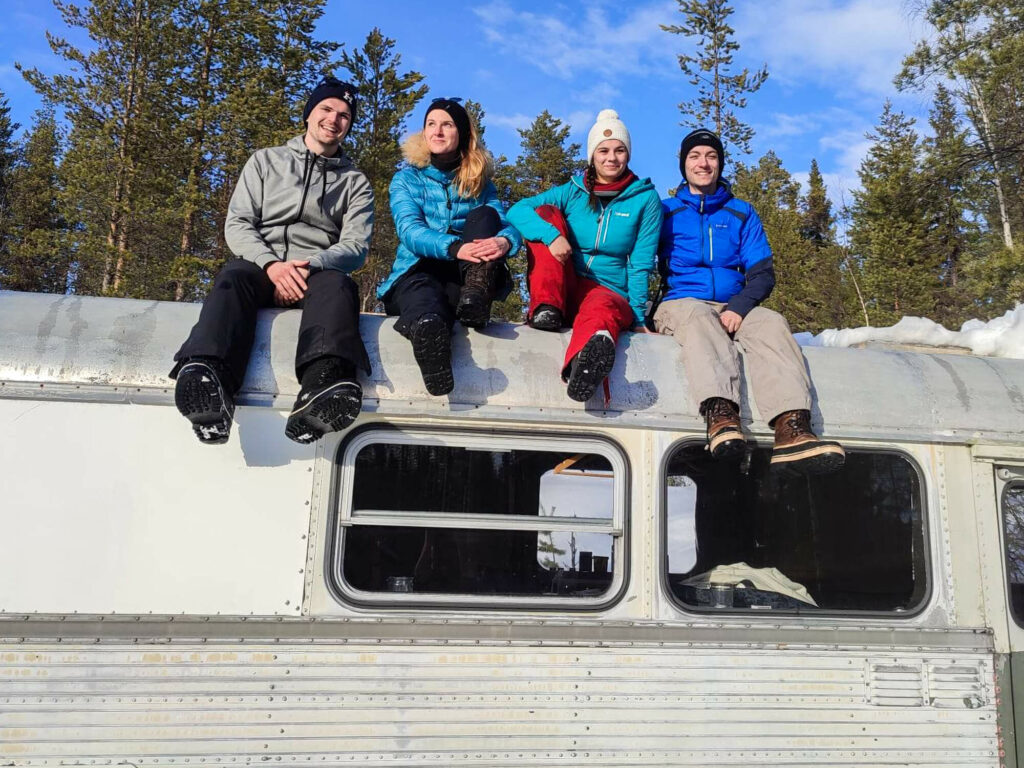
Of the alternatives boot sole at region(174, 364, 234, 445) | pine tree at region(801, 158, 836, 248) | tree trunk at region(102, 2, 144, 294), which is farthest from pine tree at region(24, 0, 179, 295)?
pine tree at region(801, 158, 836, 248)

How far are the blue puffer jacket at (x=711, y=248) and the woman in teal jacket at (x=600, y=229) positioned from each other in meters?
0.26

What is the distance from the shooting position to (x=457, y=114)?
165 inches

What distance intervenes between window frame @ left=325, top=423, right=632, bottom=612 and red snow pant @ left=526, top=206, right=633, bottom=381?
0.37 m

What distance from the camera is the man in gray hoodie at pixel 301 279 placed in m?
3.13

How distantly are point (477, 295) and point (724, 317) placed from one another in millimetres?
1350

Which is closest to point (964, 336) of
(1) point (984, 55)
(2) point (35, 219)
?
(1) point (984, 55)

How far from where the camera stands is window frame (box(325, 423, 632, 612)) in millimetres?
3320

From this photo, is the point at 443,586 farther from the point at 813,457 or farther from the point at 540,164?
the point at 540,164

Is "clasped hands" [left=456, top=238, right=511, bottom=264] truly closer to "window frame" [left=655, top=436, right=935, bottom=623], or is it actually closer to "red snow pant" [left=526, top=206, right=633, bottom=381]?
"red snow pant" [left=526, top=206, right=633, bottom=381]

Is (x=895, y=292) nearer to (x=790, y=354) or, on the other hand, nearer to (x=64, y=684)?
(x=790, y=354)

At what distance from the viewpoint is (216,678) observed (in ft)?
10.2

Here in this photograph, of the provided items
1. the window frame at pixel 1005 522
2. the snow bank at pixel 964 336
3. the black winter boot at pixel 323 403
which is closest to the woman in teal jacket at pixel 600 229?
the black winter boot at pixel 323 403

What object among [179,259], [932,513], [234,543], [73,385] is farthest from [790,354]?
[179,259]

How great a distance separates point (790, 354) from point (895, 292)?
3094 centimetres
